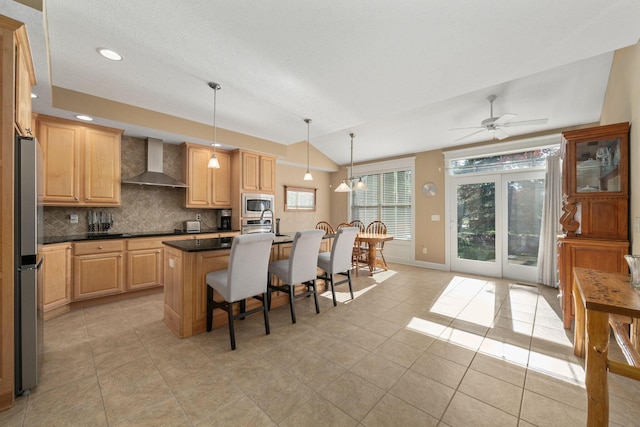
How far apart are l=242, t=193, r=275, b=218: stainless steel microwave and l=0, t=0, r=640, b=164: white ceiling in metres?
1.51

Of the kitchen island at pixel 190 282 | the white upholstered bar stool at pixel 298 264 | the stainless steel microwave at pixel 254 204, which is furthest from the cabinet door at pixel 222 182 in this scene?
the white upholstered bar stool at pixel 298 264

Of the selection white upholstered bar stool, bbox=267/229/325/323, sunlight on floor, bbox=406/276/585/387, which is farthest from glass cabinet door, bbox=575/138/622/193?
white upholstered bar stool, bbox=267/229/325/323

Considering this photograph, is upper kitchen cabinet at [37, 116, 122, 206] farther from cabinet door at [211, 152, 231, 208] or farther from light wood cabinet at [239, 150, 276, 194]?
light wood cabinet at [239, 150, 276, 194]

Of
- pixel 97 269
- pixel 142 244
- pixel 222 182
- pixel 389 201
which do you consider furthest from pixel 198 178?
pixel 389 201

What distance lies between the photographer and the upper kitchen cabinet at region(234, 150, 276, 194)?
4727 millimetres

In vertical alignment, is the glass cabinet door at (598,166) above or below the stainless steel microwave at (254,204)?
above

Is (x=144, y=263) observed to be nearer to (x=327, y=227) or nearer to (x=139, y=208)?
(x=139, y=208)

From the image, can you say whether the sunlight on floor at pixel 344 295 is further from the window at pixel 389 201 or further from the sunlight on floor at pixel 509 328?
the window at pixel 389 201

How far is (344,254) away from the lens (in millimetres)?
3465

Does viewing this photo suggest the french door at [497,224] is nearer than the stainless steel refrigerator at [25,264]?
No

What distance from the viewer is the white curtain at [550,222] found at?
4008 millimetres

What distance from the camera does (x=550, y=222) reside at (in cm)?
405

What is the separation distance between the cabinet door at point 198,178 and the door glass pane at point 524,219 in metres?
5.40

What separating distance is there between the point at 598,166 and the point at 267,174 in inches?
181
